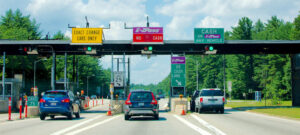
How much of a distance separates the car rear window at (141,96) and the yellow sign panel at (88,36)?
40.7 ft

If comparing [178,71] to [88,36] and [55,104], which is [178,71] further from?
[55,104]

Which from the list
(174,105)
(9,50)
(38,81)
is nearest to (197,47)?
(174,105)

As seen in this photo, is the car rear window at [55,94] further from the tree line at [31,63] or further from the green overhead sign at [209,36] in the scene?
the tree line at [31,63]

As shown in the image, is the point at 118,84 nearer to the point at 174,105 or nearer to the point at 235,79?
the point at 174,105

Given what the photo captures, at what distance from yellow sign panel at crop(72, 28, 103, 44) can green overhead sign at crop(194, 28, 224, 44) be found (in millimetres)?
7982

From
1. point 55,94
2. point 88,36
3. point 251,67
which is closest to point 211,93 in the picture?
point 88,36

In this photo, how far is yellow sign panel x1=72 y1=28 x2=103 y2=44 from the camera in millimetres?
30953

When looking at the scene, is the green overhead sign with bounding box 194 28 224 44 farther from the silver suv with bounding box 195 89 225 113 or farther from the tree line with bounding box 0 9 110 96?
the tree line with bounding box 0 9 110 96

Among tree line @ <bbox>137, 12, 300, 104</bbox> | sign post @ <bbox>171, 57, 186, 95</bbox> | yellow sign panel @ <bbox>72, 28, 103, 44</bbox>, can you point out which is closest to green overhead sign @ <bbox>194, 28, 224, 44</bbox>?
sign post @ <bbox>171, 57, 186, 95</bbox>

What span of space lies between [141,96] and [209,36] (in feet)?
45.5

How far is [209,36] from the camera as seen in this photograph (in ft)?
103

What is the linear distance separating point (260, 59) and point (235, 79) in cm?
752

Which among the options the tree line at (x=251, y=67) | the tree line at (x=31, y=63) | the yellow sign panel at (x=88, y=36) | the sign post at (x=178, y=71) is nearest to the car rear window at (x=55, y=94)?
the yellow sign panel at (x=88, y=36)

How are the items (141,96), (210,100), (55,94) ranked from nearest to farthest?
(141,96) → (55,94) → (210,100)
